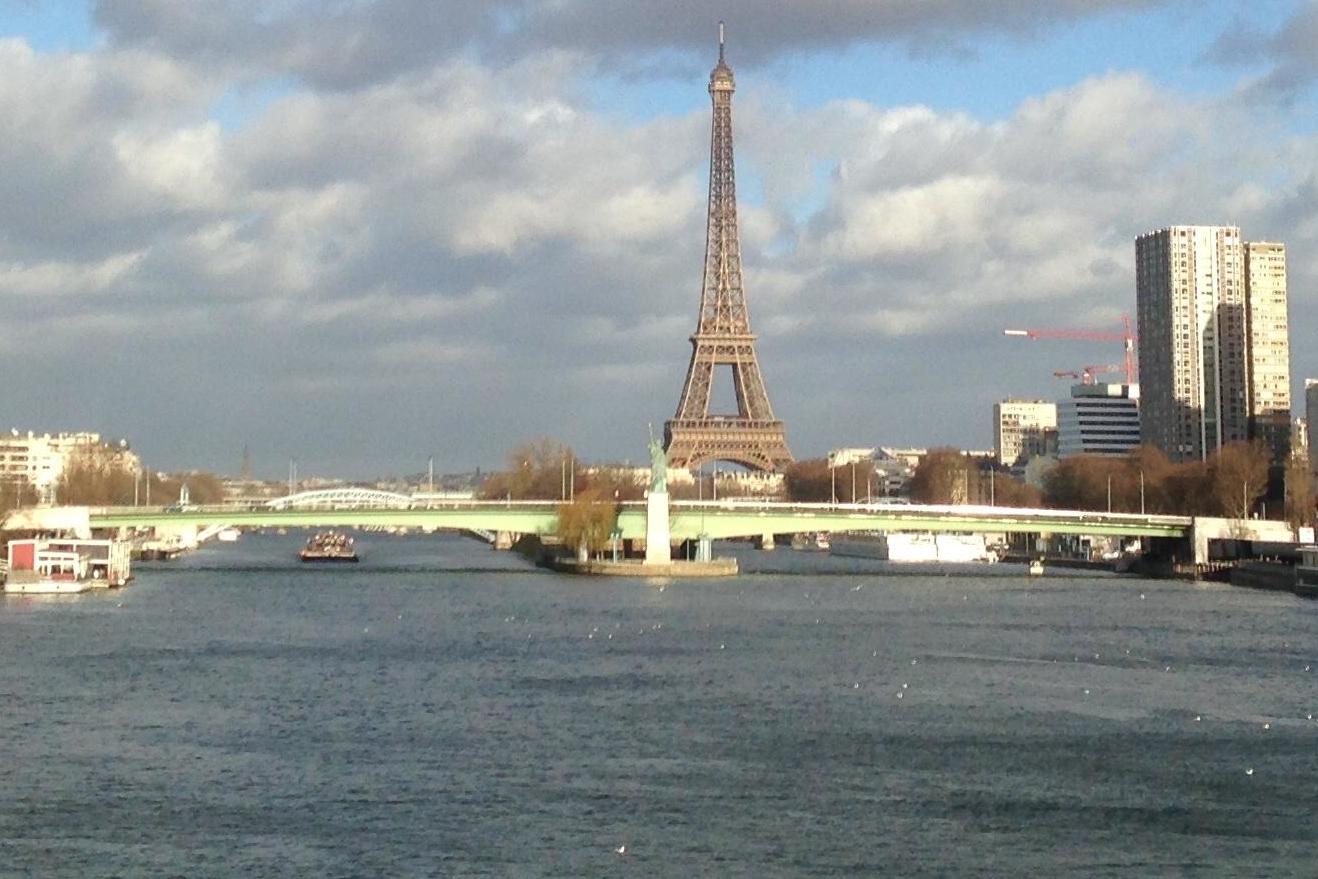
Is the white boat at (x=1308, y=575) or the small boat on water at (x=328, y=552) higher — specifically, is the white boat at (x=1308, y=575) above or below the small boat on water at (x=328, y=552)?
below

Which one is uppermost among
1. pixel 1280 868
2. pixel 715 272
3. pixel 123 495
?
pixel 715 272

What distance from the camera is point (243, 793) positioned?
2100 cm

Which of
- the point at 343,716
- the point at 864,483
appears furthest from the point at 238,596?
the point at 864,483

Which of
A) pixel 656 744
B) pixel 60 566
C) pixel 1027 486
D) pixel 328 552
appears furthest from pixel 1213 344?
pixel 656 744

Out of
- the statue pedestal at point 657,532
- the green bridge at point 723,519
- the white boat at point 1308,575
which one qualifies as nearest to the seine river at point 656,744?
the white boat at point 1308,575

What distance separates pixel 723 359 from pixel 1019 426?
89.3 metres

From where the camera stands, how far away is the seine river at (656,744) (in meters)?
18.5

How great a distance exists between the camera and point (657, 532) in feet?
214

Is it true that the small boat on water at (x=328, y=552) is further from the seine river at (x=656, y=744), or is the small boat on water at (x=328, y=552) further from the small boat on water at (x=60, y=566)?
the seine river at (x=656, y=744)

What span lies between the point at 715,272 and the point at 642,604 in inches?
2445

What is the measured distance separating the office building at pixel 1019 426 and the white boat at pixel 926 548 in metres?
81.0

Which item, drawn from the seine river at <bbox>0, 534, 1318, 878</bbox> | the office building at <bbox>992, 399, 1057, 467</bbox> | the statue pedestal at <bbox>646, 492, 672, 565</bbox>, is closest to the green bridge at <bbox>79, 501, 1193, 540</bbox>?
the statue pedestal at <bbox>646, 492, 672, 565</bbox>

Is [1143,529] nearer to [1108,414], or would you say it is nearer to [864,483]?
[864,483]

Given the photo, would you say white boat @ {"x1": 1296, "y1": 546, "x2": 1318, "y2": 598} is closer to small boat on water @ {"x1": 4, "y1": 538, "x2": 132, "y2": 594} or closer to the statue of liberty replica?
the statue of liberty replica
